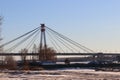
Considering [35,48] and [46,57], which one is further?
[35,48]

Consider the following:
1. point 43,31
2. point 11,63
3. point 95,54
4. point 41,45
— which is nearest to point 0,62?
point 11,63

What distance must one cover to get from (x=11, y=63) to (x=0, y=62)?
303 inches

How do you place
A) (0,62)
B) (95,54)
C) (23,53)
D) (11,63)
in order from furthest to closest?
(95,54) → (23,53) → (0,62) → (11,63)

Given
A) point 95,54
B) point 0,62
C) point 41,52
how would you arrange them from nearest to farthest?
point 0,62, point 41,52, point 95,54

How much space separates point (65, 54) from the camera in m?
144

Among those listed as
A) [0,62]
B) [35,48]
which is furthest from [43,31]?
[0,62]

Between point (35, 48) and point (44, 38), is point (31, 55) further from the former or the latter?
point (44, 38)

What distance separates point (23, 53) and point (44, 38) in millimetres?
6839

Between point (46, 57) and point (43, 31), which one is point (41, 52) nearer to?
point (46, 57)

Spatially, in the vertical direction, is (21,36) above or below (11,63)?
above

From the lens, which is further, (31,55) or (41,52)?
(31,55)

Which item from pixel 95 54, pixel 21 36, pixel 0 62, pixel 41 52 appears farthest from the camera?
pixel 95 54

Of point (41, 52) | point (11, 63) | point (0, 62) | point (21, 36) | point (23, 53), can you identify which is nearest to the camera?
point (11, 63)

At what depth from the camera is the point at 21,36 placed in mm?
125938
